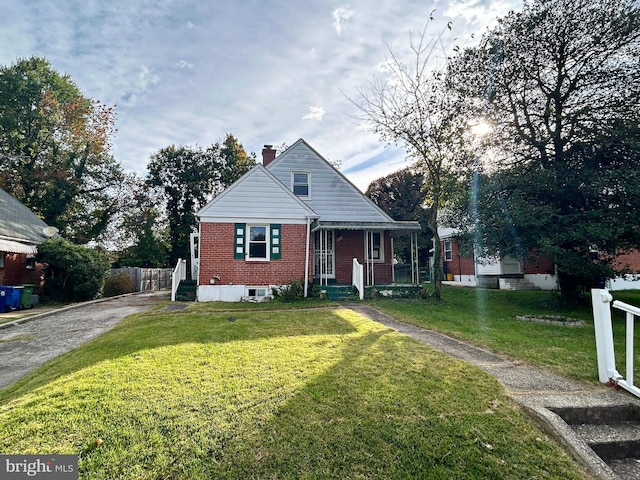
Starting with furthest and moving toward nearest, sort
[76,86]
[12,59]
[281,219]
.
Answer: [76,86] < [12,59] < [281,219]

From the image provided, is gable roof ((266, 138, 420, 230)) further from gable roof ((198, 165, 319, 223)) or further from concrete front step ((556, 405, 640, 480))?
concrete front step ((556, 405, 640, 480))

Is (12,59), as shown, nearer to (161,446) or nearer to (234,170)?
(234,170)

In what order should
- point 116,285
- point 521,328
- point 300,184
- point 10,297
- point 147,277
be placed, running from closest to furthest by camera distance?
point 521,328
point 10,297
point 300,184
point 116,285
point 147,277

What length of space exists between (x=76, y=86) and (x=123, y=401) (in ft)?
120

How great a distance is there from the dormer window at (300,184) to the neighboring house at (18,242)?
1247 cm

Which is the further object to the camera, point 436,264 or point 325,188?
point 325,188

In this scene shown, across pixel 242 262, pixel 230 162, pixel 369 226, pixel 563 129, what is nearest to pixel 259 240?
pixel 242 262

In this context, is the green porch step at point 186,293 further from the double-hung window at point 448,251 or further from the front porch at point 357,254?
the double-hung window at point 448,251

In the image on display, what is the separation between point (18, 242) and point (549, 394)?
20.5m

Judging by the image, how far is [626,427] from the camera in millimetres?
3615

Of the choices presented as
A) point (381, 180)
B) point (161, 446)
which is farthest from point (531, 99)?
point (381, 180)

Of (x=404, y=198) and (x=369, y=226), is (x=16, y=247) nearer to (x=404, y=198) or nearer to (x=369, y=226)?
(x=369, y=226)

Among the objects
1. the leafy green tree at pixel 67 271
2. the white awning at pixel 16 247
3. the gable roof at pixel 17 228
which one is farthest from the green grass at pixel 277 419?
the gable roof at pixel 17 228

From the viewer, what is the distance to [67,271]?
51.8ft
